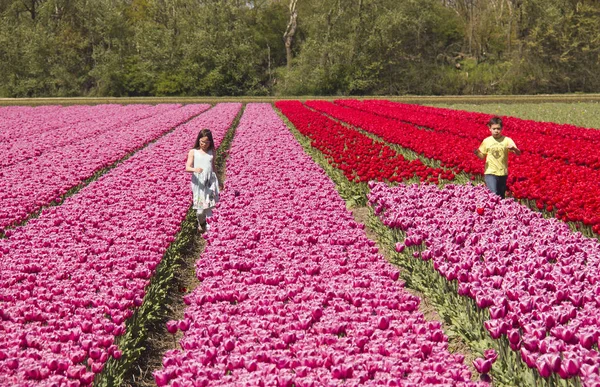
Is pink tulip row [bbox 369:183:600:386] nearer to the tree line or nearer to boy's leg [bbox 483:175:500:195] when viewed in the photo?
boy's leg [bbox 483:175:500:195]

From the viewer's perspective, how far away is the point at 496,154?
9680 millimetres

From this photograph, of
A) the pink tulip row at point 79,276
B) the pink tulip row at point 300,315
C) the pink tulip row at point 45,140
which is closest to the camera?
the pink tulip row at point 300,315

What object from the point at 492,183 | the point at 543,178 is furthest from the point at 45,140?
the point at 543,178

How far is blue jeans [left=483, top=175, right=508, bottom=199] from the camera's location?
982 cm

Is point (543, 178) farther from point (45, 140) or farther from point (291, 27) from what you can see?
point (291, 27)

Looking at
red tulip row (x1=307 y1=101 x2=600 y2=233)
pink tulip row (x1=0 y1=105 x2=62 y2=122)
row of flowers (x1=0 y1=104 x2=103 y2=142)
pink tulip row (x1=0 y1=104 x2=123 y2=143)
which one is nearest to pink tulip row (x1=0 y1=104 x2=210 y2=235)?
pink tulip row (x1=0 y1=104 x2=123 y2=143)

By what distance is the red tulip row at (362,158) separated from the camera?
36.7 ft

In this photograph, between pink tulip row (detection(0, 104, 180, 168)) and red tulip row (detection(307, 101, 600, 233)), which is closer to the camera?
red tulip row (detection(307, 101, 600, 233))

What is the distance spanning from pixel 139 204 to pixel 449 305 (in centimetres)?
524

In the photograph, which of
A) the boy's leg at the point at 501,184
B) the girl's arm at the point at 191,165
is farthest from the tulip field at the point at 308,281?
the girl's arm at the point at 191,165

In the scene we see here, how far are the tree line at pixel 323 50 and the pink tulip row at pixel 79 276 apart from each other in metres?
49.2

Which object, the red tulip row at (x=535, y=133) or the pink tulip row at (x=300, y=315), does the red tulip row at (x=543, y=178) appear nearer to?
the red tulip row at (x=535, y=133)

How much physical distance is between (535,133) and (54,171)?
14.0 meters

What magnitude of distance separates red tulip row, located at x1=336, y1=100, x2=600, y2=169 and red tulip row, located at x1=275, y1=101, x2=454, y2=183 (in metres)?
3.70
